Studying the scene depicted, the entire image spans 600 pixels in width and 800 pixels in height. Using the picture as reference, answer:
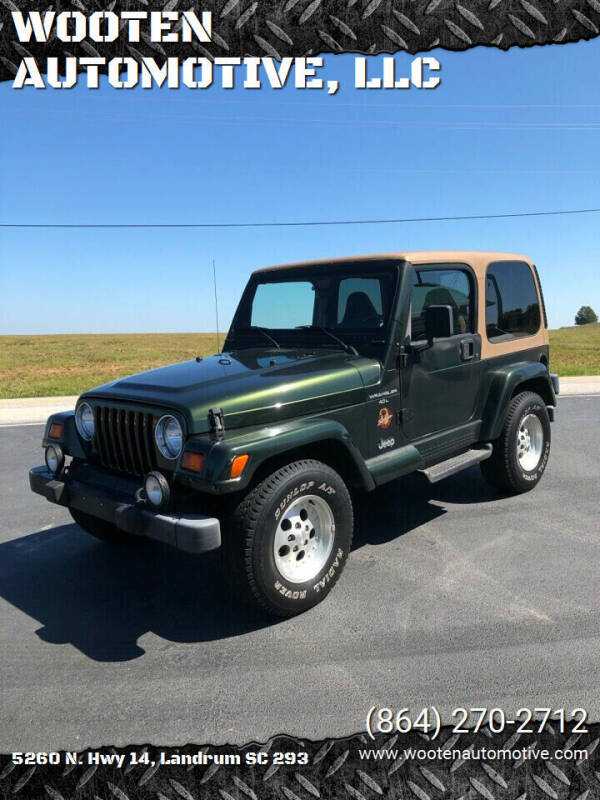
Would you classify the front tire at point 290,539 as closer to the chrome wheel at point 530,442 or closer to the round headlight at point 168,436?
the round headlight at point 168,436

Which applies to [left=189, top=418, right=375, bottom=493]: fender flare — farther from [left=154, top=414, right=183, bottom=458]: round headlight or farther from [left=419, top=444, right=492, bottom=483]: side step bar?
[left=419, top=444, right=492, bottom=483]: side step bar

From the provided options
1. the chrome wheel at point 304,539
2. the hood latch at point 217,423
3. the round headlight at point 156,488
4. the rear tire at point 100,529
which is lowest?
the rear tire at point 100,529

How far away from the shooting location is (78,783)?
2.00 metres

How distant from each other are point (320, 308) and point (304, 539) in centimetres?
196

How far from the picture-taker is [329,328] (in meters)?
4.64

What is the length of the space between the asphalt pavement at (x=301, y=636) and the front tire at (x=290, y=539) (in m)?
0.19

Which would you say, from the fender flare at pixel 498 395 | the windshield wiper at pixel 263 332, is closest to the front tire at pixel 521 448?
the fender flare at pixel 498 395

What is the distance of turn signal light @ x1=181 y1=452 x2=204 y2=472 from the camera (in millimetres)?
3217

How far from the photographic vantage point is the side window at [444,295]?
451 centimetres

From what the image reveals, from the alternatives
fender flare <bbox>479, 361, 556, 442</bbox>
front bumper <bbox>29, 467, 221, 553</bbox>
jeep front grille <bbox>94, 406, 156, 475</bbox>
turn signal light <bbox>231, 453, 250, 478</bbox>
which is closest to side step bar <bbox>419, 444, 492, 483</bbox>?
fender flare <bbox>479, 361, 556, 442</bbox>

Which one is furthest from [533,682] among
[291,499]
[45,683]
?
[45,683]

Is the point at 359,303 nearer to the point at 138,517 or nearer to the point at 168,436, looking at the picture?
the point at 168,436

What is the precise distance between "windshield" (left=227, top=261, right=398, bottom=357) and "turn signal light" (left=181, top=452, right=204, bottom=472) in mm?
1606

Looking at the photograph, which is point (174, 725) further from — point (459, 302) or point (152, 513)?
point (459, 302)
